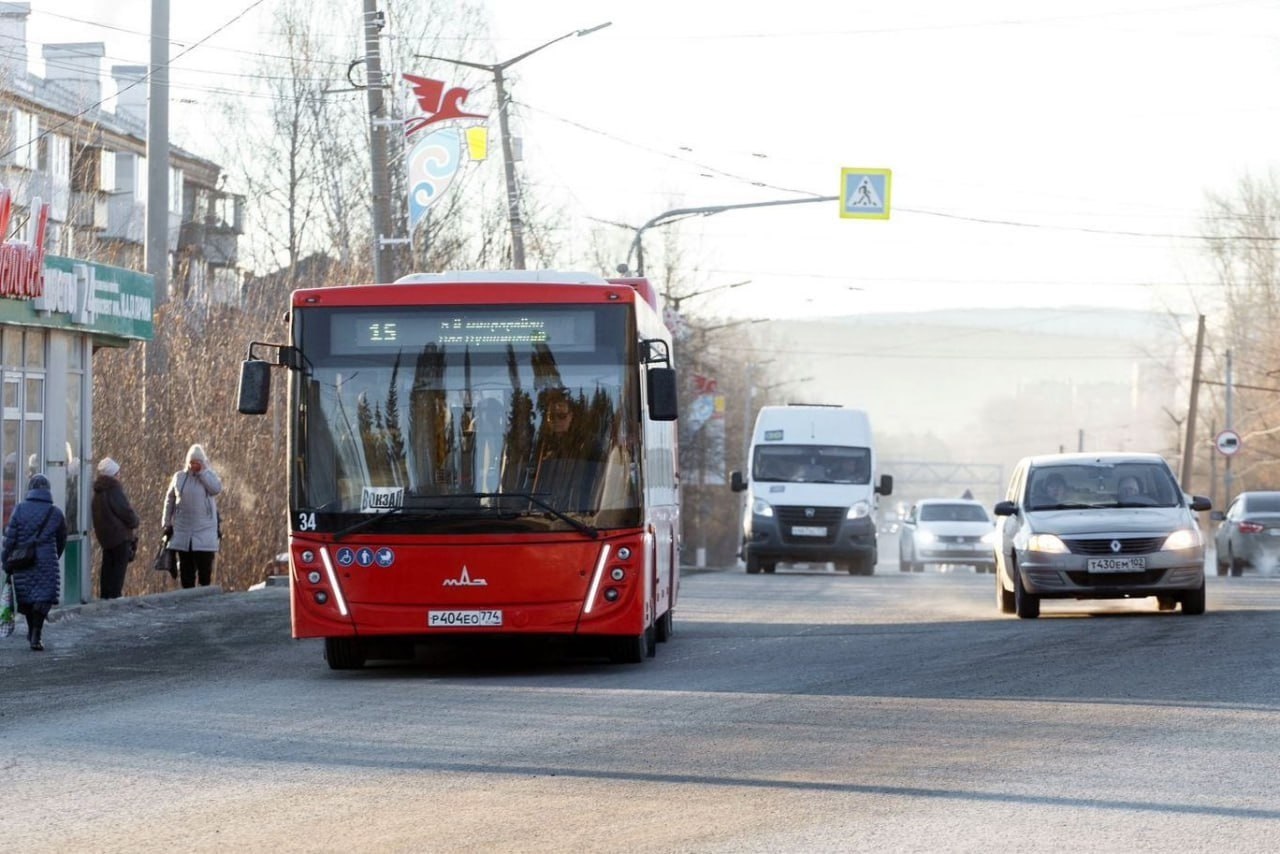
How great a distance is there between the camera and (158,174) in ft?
103

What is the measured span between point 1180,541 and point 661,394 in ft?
23.6

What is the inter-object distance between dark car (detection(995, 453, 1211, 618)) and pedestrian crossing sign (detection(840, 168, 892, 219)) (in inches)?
465

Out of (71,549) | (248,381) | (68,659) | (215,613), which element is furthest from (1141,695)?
(71,549)

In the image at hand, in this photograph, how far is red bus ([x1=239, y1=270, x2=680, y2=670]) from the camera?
51.0ft

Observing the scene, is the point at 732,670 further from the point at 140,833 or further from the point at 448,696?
the point at 140,833

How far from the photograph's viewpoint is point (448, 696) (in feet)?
47.6

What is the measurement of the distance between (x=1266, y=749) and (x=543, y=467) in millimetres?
6003

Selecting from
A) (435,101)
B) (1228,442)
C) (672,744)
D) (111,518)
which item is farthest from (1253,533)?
(672,744)

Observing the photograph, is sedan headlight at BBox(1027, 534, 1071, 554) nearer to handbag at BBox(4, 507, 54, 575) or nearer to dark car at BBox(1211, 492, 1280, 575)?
handbag at BBox(4, 507, 54, 575)

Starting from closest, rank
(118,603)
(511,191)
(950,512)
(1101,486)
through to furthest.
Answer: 1. (1101,486)
2. (118,603)
3. (511,191)
4. (950,512)

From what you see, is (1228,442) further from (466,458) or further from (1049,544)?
(466,458)

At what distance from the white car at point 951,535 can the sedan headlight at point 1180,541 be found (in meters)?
25.5

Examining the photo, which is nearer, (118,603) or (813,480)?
(118,603)

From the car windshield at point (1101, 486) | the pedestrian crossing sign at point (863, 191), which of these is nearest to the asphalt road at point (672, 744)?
the car windshield at point (1101, 486)
